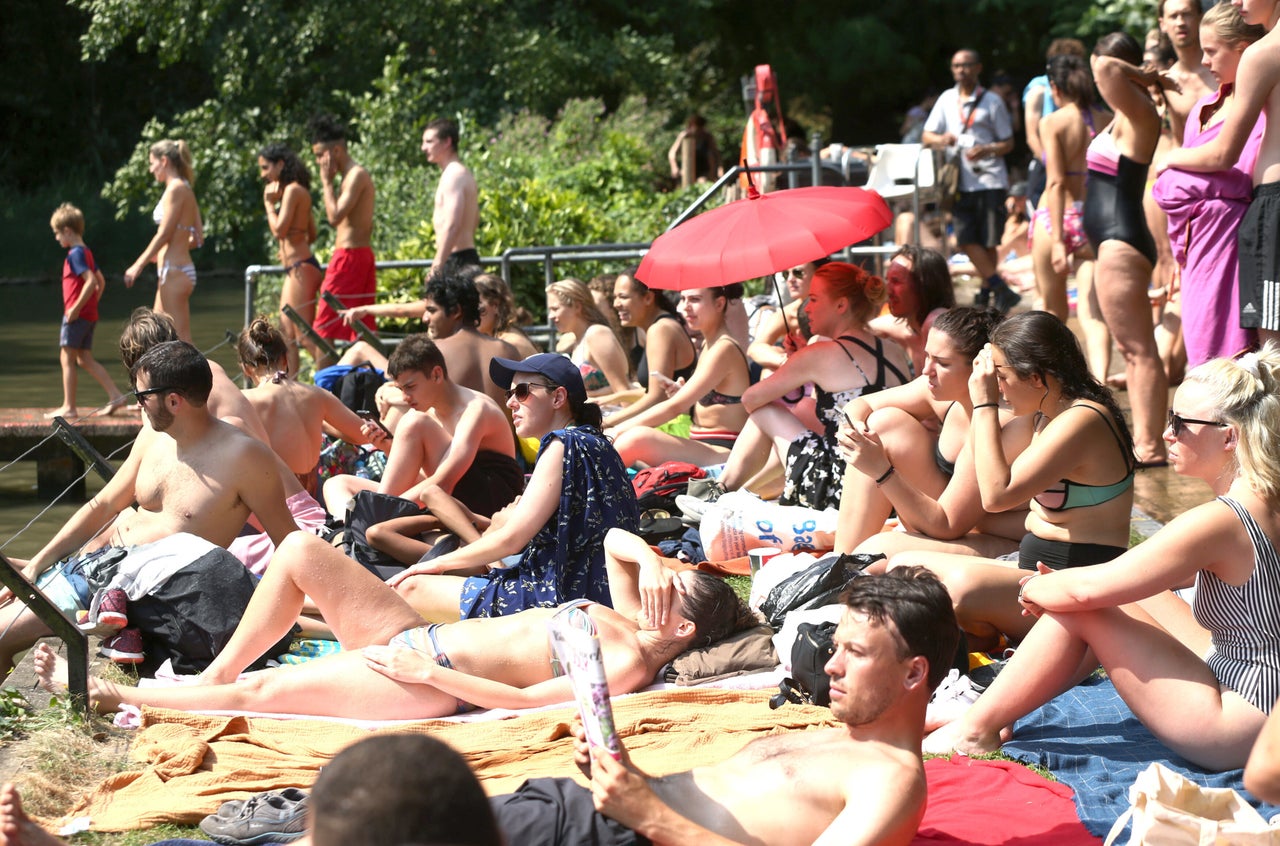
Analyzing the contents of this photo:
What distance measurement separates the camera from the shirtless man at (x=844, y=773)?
10.6 feet

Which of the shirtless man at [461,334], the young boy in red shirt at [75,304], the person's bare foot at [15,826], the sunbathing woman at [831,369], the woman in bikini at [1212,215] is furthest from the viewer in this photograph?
the young boy in red shirt at [75,304]

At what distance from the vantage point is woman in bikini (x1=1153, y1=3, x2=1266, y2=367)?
5.55 meters

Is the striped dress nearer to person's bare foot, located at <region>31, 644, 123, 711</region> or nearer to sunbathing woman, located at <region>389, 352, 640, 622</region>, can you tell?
sunbathing woman, located at <region>389, 352, 640, 622</region>

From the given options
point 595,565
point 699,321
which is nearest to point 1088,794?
point 595,565

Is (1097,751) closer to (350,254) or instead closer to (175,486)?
(175,486)

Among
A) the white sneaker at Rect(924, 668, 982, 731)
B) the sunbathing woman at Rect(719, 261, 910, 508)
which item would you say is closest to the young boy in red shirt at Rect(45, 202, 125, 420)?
the sunbathing woman at Rect(719, 261, 910, 508)

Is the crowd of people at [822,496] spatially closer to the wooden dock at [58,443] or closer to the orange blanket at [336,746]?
the orange blanket at [336,746]

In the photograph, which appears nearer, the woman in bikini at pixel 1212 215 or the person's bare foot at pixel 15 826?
the person's bare foot at pixel 15 826

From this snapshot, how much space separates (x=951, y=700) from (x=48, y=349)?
53.1ft

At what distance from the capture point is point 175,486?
561 cm

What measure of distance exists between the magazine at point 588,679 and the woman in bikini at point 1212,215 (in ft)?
12.4

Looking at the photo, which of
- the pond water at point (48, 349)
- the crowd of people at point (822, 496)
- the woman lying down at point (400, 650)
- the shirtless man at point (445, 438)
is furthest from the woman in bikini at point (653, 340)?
the woman lying down at point (400, 650)

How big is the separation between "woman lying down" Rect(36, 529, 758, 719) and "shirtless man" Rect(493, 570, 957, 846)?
3.75ft

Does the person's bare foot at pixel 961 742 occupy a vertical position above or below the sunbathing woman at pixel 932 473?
below
